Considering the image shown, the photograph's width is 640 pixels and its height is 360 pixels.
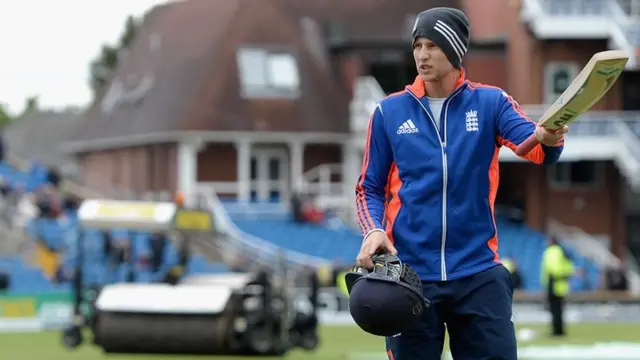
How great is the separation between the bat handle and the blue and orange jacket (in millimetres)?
77

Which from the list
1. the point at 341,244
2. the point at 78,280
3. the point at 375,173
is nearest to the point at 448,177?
the point at 375,173

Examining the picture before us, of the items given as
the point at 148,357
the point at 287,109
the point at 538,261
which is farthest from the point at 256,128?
the point at 148,357

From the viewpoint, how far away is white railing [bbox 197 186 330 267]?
3709 cm

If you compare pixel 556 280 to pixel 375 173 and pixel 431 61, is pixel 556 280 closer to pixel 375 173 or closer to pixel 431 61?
pixel 375 173

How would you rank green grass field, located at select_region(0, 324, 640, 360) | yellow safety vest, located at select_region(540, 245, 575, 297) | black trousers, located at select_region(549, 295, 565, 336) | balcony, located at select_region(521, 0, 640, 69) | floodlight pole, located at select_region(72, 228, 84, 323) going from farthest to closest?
balcony, located at select_region(521, 0, 640, 69), black trousers, located at select_region(549, 295, 565, 336), yellow safety vest, located at select_region(540, 245, 575, 297), floodlight pole, located at select_region(72, 228, 84, 323), green grass field, located at select_region(0, 324, 640, 360)

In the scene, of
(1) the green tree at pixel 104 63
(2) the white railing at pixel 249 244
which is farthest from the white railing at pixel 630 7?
(1) the green tree at pixel 104 63

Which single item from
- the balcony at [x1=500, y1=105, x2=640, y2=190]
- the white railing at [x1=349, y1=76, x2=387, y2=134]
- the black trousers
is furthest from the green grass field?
the white railing at [x1=349, y1=76, x2=387, y2=134]

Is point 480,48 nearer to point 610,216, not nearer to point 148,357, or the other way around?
point 610,216

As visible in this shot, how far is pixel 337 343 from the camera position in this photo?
24.1 meters

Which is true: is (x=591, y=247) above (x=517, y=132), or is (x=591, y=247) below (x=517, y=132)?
below

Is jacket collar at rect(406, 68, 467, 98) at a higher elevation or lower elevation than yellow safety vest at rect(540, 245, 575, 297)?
higher

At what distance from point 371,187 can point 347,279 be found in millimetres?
435

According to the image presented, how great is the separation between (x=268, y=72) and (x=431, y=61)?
39.2 meters

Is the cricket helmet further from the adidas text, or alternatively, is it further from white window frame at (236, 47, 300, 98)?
white window frame at (236, 47, 300, 98)
